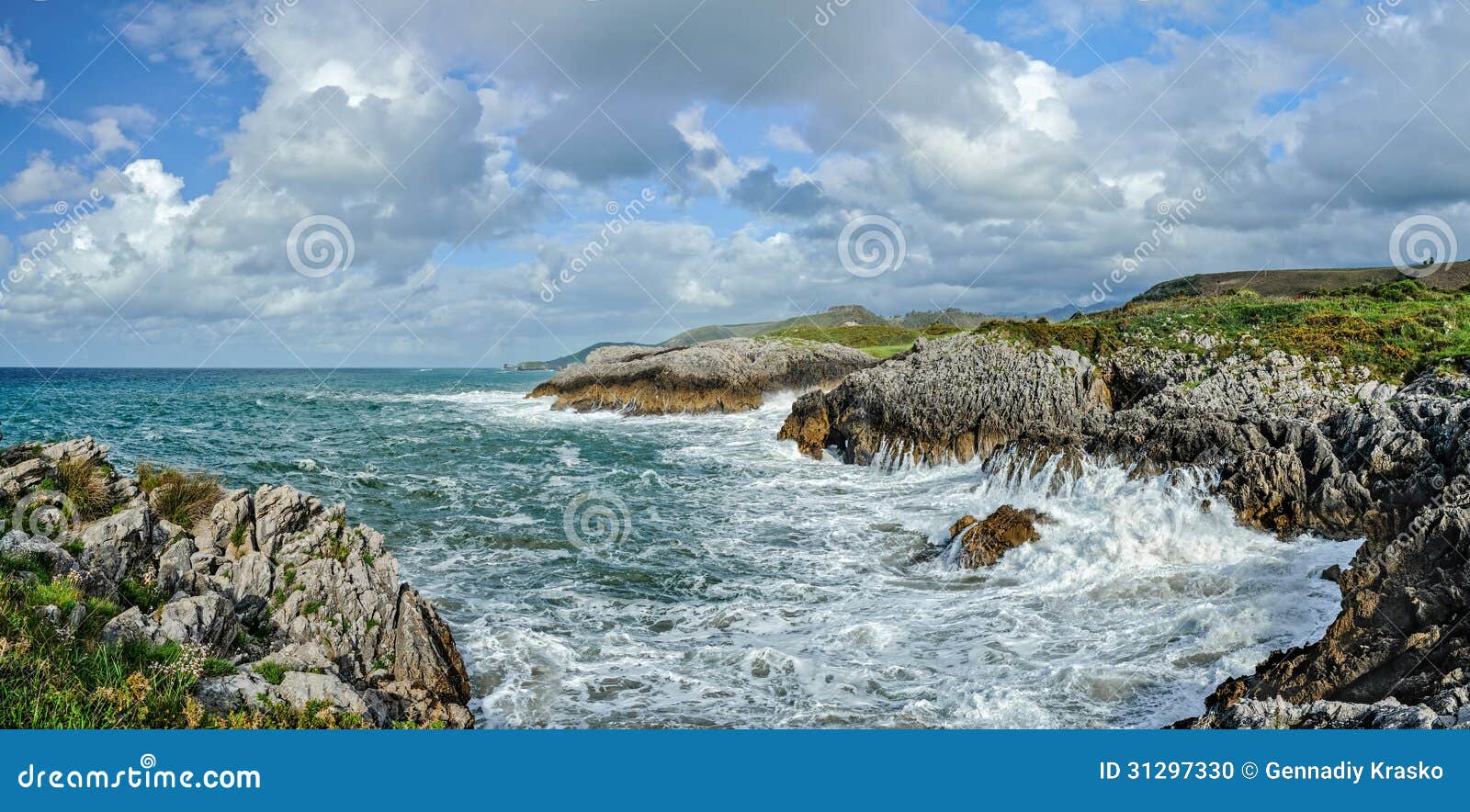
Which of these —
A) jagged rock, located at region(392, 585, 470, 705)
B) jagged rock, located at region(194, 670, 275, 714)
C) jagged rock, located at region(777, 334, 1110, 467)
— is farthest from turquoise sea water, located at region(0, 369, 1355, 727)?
jagged rock, located at region(194, 670, 275, 714)

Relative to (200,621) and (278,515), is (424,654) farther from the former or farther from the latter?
(278,515)

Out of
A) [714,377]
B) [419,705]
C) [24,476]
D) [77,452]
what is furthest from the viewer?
[714,377]

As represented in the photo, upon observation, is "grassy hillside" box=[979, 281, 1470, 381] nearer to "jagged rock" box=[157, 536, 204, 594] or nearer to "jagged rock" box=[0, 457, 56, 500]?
"jagged rock" box=[157, 536, 204, 594]

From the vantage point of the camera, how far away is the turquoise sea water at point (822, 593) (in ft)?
35.3

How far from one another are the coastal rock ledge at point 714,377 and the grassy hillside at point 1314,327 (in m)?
21.1

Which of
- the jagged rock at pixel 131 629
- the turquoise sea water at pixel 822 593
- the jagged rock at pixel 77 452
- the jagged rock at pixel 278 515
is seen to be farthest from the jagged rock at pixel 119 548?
the turquoise sea water at pixel 822 593

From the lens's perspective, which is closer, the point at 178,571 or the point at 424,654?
the point at 178,571

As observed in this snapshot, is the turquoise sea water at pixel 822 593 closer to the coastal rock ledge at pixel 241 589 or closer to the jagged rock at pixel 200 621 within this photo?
the coastal rock ledge at pixel 241 589

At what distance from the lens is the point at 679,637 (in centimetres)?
1340

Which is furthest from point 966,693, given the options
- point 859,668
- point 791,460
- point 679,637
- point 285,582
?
point 791,460

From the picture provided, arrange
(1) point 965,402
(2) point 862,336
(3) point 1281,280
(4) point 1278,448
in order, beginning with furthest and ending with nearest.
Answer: (2) point 862,336
(3) point 1281,280
(1) point 965,402
(4) point 1278,448

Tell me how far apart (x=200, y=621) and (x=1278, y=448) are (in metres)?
20.5

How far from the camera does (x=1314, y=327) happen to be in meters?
26.1

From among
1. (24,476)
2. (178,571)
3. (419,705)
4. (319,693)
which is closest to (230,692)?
(319,693)
